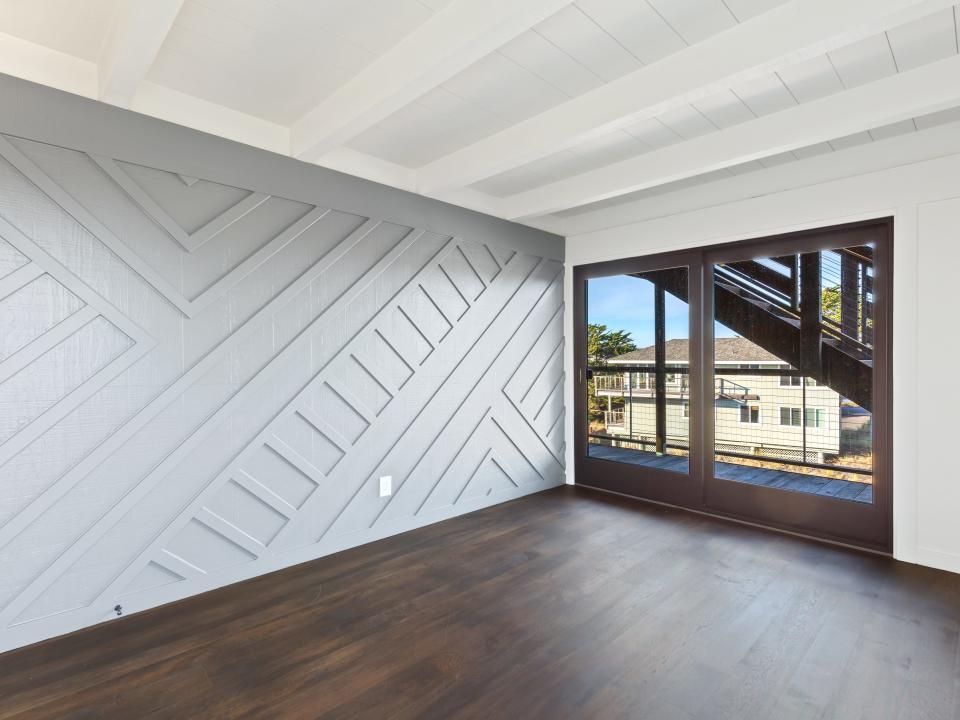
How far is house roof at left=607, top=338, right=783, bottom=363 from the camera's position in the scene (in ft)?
12.3

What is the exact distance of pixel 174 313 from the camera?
2576 mm

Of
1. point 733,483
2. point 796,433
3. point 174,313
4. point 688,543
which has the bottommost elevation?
point 688,543

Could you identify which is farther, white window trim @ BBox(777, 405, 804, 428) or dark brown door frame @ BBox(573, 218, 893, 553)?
white window trim @ BBox(777, 405, 804, 428)

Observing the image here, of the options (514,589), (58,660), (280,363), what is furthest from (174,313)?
(514,589)

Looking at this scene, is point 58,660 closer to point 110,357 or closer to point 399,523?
point 110,357

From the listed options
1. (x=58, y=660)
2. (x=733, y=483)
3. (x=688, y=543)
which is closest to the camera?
(x=58, y=660)

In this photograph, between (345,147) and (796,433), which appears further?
(796,433)

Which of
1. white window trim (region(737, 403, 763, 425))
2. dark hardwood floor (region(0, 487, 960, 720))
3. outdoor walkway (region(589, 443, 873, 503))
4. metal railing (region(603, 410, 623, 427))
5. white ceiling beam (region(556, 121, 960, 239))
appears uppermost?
white ceiling beam (region(556, 121, 960, 239))

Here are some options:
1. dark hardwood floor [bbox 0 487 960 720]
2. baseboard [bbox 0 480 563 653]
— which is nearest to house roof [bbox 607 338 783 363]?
dark hardwood floor [bbox 0 487 960 720]

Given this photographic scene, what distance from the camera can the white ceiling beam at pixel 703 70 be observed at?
6.05ft

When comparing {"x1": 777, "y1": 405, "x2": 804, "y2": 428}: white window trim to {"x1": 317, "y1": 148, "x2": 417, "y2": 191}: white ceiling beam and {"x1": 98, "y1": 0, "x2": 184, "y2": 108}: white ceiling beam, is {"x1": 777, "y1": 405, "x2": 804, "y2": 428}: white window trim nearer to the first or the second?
{"x1": 317, "y1": 148, "x2": 417, "y2": 191}: white ceiling beam

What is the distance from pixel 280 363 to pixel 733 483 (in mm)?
3247

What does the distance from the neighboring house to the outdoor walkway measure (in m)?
0.11

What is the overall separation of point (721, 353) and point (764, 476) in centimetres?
93
